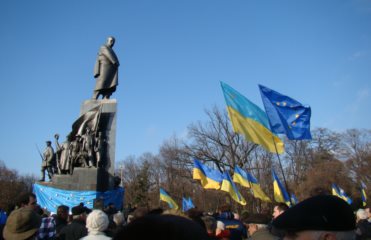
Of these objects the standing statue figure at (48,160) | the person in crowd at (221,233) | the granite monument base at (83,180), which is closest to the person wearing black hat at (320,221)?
the person in crowd at (221,233)

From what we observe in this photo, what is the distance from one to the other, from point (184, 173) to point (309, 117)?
31799 mm

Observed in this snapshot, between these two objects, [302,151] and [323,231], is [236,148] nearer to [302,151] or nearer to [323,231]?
[302,151]

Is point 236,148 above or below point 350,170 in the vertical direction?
above

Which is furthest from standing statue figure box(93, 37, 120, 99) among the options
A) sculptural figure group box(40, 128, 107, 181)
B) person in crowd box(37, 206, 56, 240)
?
person in crowd box(37, 206, 56, 240)

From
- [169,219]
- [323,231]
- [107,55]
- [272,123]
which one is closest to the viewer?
[169,219]

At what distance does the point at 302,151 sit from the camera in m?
46.5

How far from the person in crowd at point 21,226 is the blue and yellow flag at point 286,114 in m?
6.24

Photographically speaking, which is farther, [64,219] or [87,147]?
[87,147]

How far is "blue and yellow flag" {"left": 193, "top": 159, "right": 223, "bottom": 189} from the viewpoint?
14.3 meters

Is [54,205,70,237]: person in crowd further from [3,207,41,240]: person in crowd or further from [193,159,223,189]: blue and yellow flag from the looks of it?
[193,159,223,189]: blue and yellow flag

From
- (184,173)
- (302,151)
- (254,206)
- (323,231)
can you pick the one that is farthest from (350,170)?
(323,231)

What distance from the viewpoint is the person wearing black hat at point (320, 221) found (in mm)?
1584

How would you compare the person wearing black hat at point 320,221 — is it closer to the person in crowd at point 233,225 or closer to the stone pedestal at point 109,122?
the person in crowd at point 233,225

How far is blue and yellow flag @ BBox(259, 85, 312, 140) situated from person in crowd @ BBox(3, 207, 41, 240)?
6242mm
